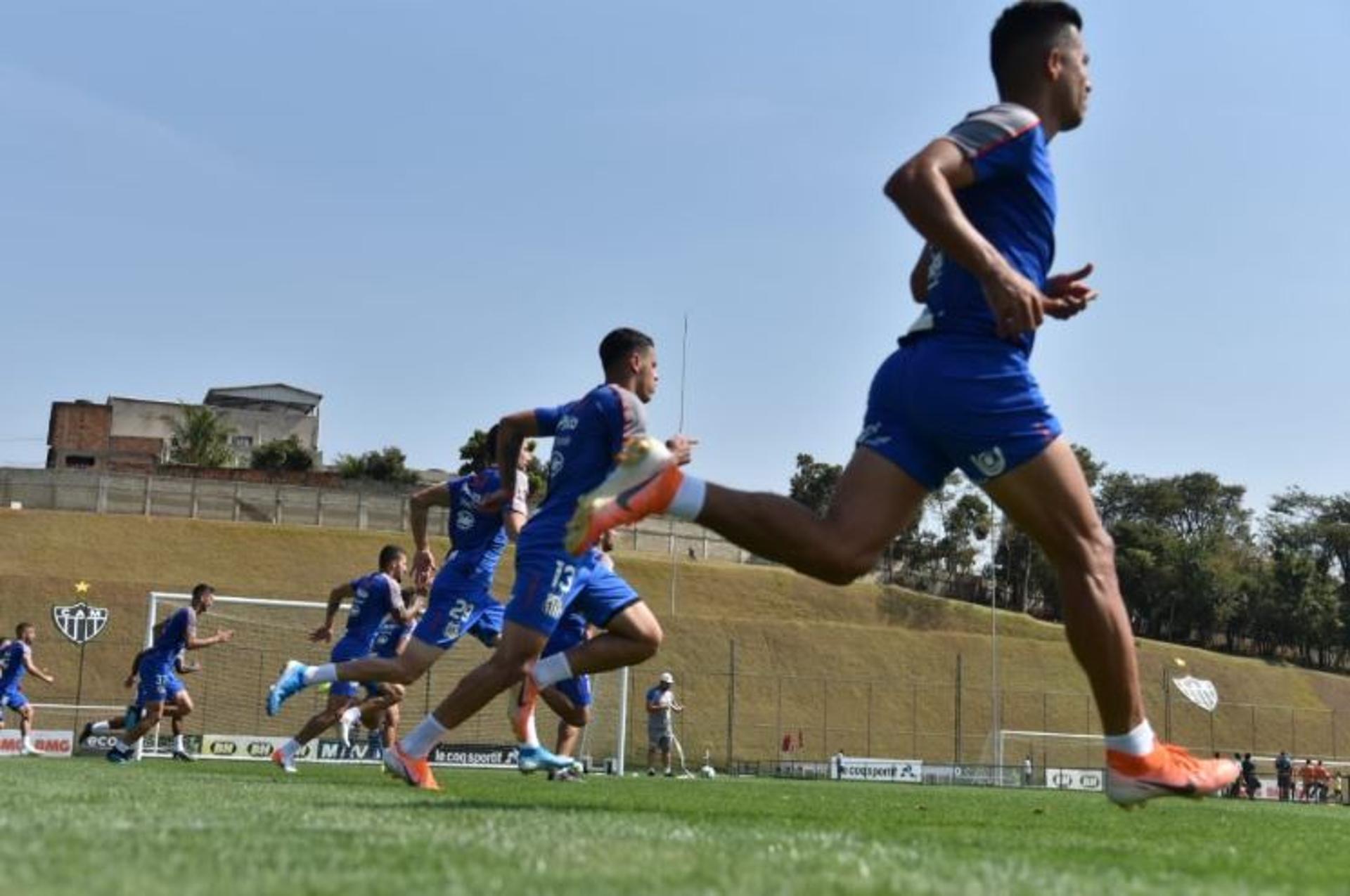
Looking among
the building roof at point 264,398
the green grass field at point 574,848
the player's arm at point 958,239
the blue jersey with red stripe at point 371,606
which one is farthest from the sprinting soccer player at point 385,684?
the building roof at point 264,398

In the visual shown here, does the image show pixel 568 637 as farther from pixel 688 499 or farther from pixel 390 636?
pixel 688 499

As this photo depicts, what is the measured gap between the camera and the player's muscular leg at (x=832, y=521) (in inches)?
191

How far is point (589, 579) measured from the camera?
8.33 meters

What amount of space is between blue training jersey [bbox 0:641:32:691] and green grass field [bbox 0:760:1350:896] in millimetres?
17490

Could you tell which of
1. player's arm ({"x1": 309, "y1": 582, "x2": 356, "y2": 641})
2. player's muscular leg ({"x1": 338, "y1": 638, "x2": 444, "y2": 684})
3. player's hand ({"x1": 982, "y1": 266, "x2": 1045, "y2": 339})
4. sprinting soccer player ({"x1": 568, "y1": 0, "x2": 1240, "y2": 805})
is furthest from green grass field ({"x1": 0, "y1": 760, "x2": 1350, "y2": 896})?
player's arm ({"x1": 309, "y1": 582, "x2": 356, "y2": 641})

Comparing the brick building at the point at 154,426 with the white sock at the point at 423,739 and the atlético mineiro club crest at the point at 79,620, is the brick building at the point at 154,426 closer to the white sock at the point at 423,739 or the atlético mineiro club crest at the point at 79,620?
the atlético mineiro club crest at the point at 79,620

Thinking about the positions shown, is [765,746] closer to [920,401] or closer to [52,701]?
[52,701]

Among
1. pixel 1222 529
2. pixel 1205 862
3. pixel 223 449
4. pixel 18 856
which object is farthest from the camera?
pixel 1222 529

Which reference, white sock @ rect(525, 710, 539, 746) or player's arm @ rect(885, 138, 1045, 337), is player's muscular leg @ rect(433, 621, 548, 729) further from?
player's arm @ rect(885, 138, 1045, 337)

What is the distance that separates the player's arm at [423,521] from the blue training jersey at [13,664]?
13672 millimetres

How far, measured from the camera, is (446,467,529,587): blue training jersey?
10.5 metres

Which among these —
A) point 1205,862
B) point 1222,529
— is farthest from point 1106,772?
point 1222,529

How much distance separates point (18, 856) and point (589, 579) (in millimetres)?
5192

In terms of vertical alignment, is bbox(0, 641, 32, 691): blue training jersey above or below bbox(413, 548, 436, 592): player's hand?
below
